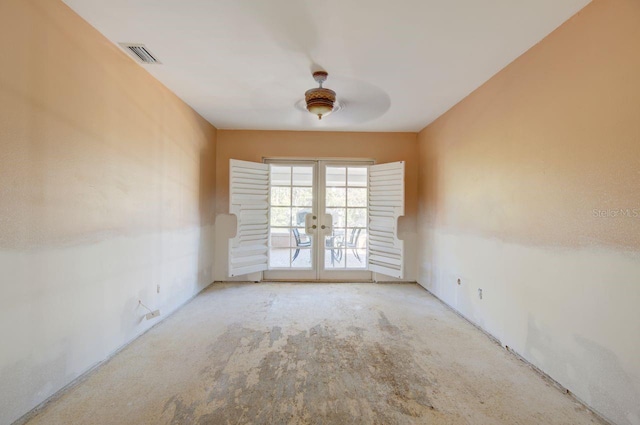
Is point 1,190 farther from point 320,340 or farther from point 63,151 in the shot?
point 320,340

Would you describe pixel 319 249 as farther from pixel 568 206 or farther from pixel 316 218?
pixel 568 206

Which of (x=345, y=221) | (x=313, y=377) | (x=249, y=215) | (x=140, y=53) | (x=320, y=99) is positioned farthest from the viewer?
(x=345, y=221)

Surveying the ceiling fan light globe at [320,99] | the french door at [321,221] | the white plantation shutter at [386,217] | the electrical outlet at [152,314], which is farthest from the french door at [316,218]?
the electrical outlet at [152,314]

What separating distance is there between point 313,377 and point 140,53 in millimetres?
2651

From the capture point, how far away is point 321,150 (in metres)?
4.07

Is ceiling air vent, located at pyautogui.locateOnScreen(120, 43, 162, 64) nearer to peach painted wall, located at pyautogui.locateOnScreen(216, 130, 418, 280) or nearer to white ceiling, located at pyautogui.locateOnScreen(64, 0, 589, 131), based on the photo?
white ceiling, located at pyautogui.locateOnScreen(64, 0, 589, 131)

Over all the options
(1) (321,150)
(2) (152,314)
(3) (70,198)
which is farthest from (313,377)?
(1) (321,150)

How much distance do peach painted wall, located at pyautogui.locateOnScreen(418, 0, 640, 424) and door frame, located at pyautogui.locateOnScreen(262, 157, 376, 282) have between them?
1734 mm

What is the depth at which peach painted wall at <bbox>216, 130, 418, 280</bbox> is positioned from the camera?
4.04 m

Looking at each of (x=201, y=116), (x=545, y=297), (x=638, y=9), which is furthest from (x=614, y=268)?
(x=201, y=116)

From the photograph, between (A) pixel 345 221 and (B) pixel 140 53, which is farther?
(A) pixel 345 221

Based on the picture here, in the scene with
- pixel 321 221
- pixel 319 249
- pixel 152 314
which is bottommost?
pixel 152 314

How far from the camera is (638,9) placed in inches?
51.8

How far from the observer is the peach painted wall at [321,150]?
4039 millimetres
